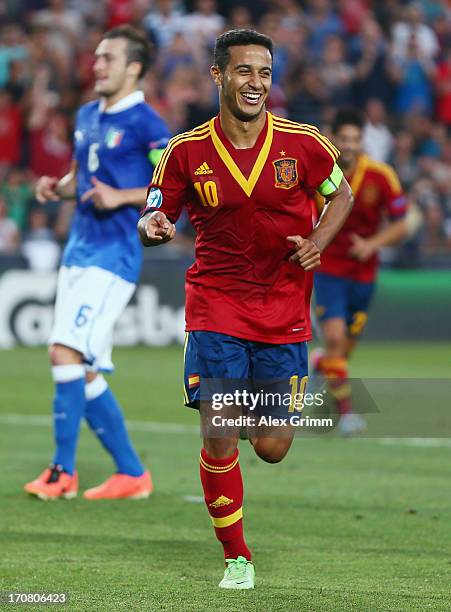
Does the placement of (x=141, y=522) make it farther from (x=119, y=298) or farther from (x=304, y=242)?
(x=304, y=242)

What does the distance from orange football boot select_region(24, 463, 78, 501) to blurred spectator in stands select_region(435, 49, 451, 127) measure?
1449 cm

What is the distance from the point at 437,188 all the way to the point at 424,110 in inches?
78.6

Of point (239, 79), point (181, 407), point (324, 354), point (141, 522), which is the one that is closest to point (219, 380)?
point (239, 79)

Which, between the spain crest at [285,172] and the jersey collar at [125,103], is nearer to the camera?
the spain crest at [285,172]

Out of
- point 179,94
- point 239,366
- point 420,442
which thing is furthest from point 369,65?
point 239,366

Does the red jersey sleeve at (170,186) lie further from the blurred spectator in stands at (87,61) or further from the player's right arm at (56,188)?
the blurred spectator in stands at (87,61)

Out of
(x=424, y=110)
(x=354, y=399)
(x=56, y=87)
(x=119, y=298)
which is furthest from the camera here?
(x=424, y=110)

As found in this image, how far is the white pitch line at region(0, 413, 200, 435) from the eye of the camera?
35.4 ft

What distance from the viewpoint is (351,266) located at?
10875 millimetres

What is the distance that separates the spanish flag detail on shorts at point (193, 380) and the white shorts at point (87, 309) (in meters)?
2.06

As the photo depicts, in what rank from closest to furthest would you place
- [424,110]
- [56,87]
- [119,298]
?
[119,298] < [56,87] < [424,110]

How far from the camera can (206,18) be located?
63.7 feet

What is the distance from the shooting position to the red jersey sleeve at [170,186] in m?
5.72

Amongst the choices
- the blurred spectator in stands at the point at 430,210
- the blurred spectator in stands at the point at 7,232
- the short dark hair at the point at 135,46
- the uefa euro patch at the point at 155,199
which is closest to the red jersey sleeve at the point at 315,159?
the uefa euro patch at the point at 155,199
